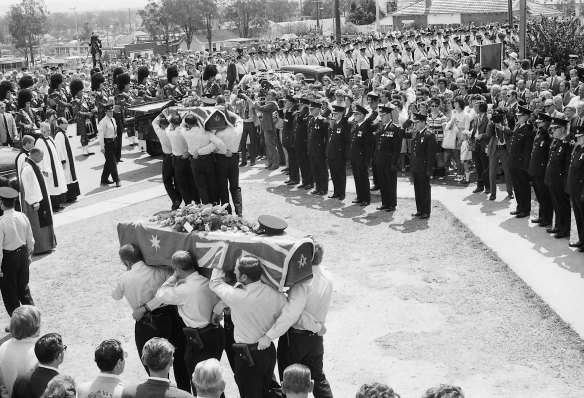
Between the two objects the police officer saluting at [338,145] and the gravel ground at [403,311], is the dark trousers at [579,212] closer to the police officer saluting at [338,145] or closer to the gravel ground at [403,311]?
the gravel ground at [403,311]

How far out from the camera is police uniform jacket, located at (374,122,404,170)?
505 inches

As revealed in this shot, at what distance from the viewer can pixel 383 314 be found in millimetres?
8922

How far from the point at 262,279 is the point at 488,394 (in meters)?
2.29

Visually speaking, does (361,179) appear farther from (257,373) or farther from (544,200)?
(257,373)

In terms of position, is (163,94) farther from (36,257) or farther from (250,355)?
(250,355)

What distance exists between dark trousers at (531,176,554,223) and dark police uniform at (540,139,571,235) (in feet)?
1.31

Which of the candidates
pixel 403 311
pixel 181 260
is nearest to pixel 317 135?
pixel 403 311

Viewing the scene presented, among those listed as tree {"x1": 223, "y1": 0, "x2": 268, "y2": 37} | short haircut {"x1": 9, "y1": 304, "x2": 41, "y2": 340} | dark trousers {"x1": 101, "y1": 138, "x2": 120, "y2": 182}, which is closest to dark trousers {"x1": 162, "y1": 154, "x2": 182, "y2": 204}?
dark trousers {"x1": 101, "y1": 138, "x2": 120, "y2": 182}

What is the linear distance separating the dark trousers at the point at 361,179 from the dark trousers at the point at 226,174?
223cm

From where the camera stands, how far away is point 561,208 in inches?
438

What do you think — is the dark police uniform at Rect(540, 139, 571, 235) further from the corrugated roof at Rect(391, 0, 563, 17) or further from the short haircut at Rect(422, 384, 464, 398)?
the corrugated roof at Rect(391, 0, 563, 17)

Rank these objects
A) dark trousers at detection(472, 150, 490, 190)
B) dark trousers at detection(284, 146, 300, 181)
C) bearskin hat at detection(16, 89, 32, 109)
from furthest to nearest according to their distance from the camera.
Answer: bearskin hat at detection(16, 89, 32, 109) < dark trousers at detection(284, 146, 300, 181) < dark trousers at detection(472, 150, 490, 190)

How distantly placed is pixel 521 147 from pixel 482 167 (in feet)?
6.02

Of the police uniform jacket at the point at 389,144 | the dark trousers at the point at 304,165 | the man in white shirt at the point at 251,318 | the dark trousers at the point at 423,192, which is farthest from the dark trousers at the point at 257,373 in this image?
the dark trousers at the point at 304,165
